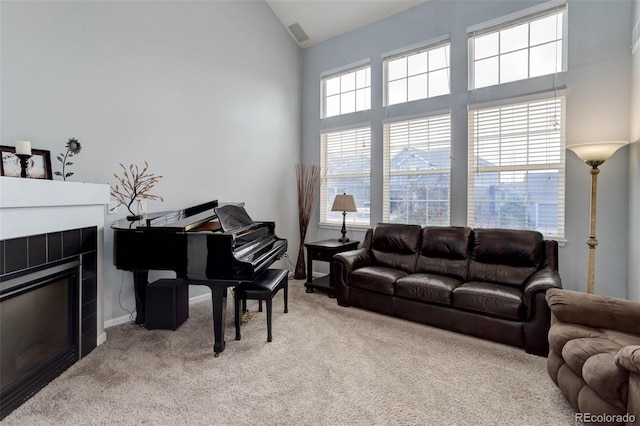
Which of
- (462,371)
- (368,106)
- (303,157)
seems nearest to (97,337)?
(462,371)

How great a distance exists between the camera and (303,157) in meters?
5.38

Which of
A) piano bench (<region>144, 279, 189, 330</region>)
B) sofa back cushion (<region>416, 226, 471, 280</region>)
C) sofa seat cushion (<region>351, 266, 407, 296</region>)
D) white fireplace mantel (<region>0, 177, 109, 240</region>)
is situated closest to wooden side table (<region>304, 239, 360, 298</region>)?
sofa seat cushion (<region>351, 266, 407, 296</region>)

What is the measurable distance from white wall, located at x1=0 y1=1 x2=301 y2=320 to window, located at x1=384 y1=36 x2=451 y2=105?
169 cm

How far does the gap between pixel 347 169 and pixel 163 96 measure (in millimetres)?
2719

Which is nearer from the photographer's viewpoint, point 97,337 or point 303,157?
point 97,337

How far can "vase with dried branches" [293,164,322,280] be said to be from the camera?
16.1ft

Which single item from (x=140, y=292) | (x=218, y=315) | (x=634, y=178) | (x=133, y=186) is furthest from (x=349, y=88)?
(x=140, y=292)

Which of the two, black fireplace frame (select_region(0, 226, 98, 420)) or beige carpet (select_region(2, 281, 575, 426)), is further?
black fireplace frame (select_region(0, 226, 98, 420))

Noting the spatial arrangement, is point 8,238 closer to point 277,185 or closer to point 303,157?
point 277,185

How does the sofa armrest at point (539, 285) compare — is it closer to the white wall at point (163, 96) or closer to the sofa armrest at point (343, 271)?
the sofa armrest at point (343, 271)

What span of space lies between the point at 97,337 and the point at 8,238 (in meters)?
1.24

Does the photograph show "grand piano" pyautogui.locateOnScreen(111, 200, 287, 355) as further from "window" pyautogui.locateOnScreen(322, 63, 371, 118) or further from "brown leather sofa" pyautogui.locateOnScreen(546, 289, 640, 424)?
"window" pyautogui.locateOnScreen(322, 63, 371, 118)

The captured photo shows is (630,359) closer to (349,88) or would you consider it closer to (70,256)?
(70,256)

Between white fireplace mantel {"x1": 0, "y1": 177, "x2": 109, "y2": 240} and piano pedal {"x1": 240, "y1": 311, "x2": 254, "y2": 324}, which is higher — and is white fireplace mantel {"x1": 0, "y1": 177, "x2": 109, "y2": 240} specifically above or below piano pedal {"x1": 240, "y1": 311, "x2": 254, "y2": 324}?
above
